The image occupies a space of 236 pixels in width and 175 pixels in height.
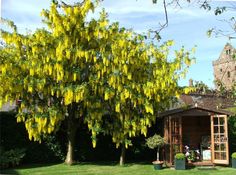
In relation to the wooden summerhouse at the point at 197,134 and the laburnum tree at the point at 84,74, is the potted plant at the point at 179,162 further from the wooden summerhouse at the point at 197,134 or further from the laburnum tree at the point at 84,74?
the laburnum tree at the point at 84,74

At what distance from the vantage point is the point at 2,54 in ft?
38.7

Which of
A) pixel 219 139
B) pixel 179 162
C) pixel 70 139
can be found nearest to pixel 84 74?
pixel 70 139

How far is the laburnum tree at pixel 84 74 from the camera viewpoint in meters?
11.5

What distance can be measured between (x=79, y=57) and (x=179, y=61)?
3232mm

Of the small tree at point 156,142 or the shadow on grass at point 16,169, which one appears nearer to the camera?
the shadow on grass at point 16,169

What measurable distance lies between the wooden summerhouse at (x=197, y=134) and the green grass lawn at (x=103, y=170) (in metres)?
0.75

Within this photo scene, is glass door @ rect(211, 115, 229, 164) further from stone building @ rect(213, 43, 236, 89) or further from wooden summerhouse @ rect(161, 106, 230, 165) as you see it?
stone building @ rect(213, 43, 236, 89)

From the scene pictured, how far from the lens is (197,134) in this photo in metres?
13.6

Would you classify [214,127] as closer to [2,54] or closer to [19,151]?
[19,151]

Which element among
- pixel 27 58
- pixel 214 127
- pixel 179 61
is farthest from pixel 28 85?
pixel 214 127

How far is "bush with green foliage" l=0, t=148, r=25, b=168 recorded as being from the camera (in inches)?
458

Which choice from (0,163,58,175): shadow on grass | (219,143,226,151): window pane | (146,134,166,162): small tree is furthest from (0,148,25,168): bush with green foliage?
(219,143,226,151): window pane

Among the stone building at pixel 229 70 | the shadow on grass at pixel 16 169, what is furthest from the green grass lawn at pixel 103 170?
the stone building at pixel 229 70

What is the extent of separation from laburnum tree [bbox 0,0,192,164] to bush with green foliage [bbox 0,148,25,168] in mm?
770
